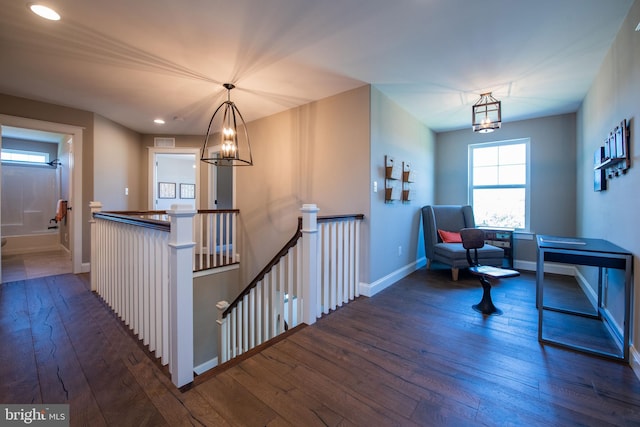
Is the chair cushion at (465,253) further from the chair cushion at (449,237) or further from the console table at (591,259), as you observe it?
the console table at (591,259)

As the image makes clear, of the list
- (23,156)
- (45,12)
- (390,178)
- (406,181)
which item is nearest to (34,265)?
(23,156)

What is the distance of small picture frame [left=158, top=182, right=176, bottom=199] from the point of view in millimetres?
7250

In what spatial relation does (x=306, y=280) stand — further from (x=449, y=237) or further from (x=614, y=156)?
(x=449, y=237)

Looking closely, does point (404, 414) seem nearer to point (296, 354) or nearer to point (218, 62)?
point (296, 354)

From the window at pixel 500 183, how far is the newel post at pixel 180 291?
4.83 m

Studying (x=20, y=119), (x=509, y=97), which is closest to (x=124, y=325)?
(x=20, y=119)

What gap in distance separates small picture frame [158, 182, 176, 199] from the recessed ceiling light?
233 inches

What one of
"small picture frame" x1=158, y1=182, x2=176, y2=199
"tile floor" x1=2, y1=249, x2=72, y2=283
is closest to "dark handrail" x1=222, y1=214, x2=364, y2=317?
"tile floor" x1=2, y1=249, x2=72, y2=283

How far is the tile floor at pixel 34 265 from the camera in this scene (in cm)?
370

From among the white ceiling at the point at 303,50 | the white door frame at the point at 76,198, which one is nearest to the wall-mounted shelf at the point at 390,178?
the white ceiling at the point at 303,50

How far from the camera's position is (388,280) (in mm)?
3320

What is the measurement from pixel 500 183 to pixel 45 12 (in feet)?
19.3

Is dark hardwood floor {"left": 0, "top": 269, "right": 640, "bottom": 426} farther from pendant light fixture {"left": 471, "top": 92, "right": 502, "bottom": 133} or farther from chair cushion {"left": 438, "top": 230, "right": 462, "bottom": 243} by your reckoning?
pendant light fixture {"left": 471, "top": 92, "right": 502, "bottom": 133}

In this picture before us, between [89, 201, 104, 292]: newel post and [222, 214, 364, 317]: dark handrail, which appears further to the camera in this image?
[89, 201, 104, 292]: newel post
